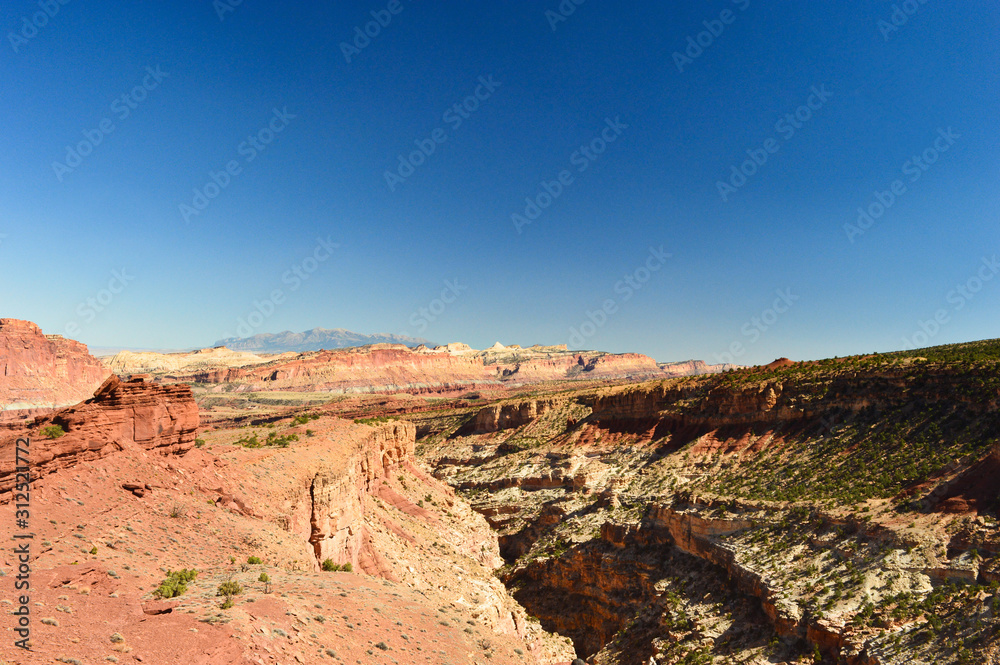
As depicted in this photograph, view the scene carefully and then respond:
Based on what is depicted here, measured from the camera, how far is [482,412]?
99.9 metres

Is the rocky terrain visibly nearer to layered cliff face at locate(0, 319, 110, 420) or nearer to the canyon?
the canyon

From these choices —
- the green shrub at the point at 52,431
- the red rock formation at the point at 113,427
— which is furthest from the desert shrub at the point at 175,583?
the green shrub at the point at 52,431

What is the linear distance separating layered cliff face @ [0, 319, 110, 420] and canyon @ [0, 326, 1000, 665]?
106 meters

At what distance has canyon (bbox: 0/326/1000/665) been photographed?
49.0 ft

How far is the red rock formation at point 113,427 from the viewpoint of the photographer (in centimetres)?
1714

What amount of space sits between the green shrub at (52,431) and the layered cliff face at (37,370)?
116853 mm

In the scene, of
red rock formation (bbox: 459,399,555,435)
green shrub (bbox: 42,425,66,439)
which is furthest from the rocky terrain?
red rock formation (bbox: 459,399,555,435)

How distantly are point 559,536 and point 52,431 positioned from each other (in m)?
38.6

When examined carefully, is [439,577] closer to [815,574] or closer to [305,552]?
[305,552]

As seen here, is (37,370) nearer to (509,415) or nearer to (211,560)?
(509,415)

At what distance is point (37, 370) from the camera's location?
122375 mm

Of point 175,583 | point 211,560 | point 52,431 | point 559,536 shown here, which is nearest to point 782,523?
point 559,536

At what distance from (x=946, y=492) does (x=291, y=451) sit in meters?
36.1

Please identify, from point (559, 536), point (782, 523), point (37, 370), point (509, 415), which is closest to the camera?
point (782, 523)
